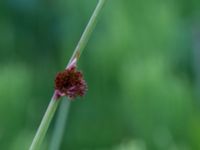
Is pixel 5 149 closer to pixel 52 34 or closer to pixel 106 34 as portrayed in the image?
pixel 106 34

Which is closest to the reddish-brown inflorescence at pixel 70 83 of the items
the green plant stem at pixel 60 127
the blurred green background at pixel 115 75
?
the green plant stem at pixel 60 127

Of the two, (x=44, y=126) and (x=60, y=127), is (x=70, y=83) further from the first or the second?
(x=60, y=127)

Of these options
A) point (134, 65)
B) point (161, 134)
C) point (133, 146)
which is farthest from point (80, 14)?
point (133, 146)

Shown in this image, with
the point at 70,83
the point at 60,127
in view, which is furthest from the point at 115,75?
the point at 70,83

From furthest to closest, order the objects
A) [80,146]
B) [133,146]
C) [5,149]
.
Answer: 1. [80,146]
2. [5,149]
3. [133,146]

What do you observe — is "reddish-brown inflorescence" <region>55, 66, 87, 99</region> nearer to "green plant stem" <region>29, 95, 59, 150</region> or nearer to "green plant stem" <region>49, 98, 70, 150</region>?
"green plant stem" <region>29, 95, 59, 150</region>

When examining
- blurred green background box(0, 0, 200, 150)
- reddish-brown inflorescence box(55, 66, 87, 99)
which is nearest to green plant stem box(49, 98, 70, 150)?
blurred green background box(0, 0, 200, 150)

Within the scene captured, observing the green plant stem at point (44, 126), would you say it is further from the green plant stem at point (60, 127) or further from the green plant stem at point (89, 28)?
the green plant stem at point (60, 127)
